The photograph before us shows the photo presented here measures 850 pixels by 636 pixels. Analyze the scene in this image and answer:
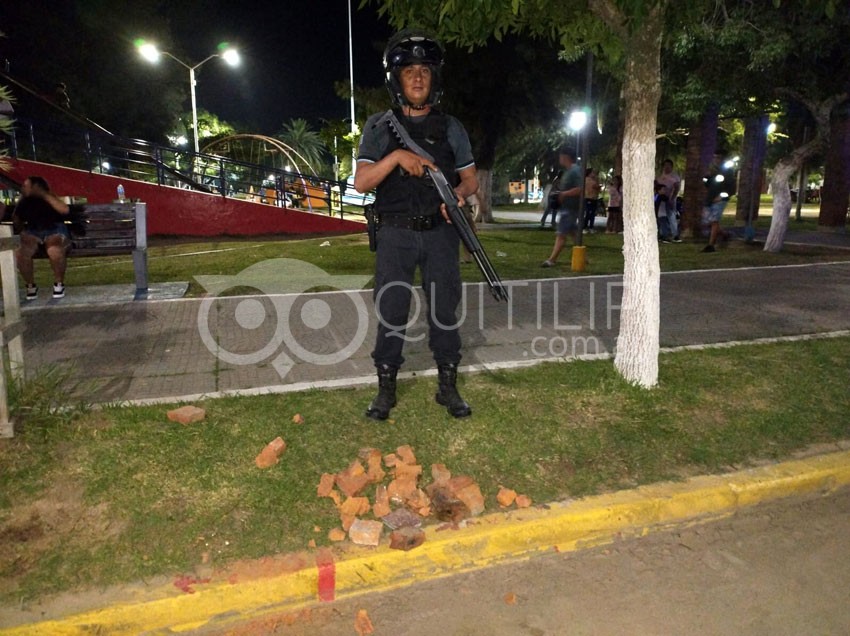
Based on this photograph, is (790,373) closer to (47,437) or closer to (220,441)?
(220,441)

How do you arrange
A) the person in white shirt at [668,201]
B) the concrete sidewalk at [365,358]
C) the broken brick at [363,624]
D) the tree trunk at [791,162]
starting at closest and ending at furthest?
the broken brick at [363,624], the concrete sidewalk at [365,358], the tree trunk at [791,162], the person in white shirt at [668,201]

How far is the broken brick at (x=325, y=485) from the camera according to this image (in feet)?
10.5

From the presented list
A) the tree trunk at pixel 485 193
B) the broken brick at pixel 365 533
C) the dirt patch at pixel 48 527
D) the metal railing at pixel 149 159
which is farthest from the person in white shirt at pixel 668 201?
the dirt patch at pixel 48 527

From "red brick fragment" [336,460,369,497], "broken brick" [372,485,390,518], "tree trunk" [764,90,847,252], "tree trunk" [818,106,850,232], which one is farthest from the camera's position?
"tree trunk" [818,106,850,232]

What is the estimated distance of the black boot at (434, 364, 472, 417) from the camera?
13.4 feet

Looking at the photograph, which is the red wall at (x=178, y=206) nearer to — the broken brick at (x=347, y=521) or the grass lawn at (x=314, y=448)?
the grass lawn at (x=314, y=448)

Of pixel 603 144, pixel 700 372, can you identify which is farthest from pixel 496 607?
pixel 603 144

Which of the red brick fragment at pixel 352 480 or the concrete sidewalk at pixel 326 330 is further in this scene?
the concrete sidewalk at pixel 326 330

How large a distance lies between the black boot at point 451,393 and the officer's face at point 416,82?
171cm

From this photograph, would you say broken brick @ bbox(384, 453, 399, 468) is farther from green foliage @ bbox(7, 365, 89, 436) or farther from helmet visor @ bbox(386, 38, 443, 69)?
helmet visor @ bbox(386, 38, 443, 69)

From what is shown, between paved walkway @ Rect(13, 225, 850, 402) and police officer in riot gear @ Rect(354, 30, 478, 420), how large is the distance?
85cm

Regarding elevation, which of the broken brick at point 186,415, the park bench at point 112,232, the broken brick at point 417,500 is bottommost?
the broken brick at point 417,500

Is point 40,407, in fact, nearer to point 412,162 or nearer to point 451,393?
point 451,393

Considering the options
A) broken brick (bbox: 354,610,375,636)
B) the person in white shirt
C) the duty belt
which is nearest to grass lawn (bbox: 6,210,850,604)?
broken brick (bbox: 354,610,375,636)
